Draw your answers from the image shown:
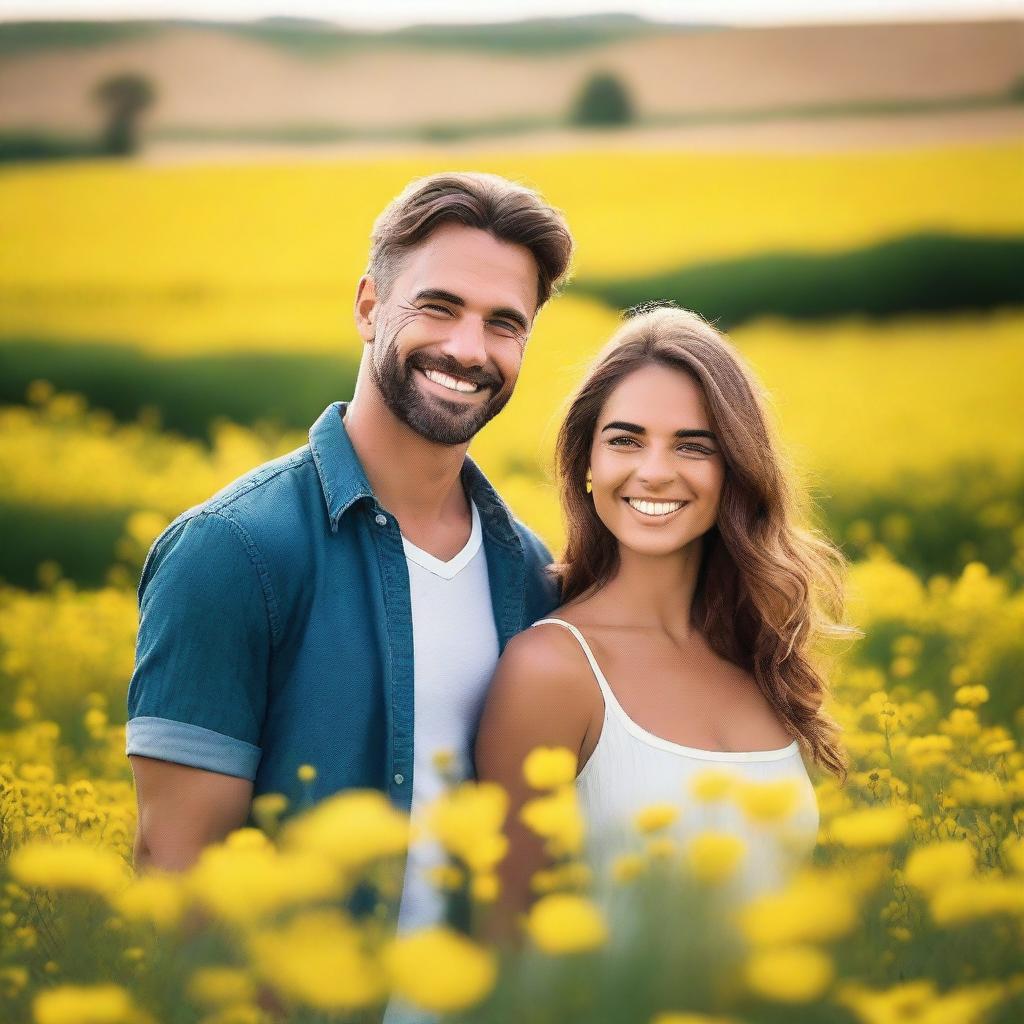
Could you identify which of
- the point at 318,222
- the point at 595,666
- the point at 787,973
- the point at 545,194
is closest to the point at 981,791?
the point at 595,666

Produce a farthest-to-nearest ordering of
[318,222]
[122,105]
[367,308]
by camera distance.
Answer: [318,222] < [122,105] < [367,308]

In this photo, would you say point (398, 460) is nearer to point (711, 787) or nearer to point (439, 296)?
point (439, 296)

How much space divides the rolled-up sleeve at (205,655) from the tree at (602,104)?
8.65 meters

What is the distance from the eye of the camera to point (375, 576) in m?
2.94

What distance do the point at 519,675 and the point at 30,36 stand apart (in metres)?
8.97

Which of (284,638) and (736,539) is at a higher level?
(736,539)

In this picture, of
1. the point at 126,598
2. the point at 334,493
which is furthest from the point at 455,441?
the point at 126,598

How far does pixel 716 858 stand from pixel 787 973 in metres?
0.21

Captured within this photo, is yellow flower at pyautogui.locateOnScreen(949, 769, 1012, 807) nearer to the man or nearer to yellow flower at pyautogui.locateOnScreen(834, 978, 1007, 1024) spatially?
the man

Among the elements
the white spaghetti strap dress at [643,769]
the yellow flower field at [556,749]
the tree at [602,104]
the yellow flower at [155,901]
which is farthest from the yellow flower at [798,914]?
the tree at [602,104]

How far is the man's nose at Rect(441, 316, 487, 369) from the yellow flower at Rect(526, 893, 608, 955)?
1.83 meters

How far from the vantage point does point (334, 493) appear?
2969 mm

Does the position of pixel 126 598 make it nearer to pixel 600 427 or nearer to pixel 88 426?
Answer: pixel 88 426

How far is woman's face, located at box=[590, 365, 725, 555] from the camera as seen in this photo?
3072 mm
